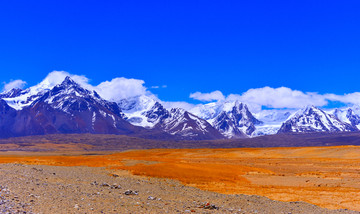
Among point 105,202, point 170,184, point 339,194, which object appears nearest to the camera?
point 105,202

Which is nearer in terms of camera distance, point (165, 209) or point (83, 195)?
point (165, 209)

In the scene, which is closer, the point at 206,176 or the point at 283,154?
the point at 206,176

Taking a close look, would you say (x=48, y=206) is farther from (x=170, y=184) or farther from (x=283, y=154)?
(x=283, y=154)

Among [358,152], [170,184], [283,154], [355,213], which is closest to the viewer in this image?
[355,213]

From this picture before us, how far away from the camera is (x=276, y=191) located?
108 feet

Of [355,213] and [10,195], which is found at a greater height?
[10,195]

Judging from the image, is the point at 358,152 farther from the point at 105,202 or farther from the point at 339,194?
the point at 105,202

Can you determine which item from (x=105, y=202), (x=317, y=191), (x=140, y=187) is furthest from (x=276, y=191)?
(x=105, y=202)

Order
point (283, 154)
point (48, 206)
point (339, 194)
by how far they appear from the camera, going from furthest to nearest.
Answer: point (283, 154)
point (339, 194)
point (48, 206)

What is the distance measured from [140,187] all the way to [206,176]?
13053mm

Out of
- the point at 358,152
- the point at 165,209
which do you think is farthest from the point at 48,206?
the point at 358,152

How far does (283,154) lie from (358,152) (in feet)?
59.5

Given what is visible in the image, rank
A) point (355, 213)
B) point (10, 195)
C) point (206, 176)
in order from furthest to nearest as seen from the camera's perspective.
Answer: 1. point (206, 176)
2. point (355, 213)
3. point (10, 195)

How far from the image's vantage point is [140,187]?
31922 millimetres
